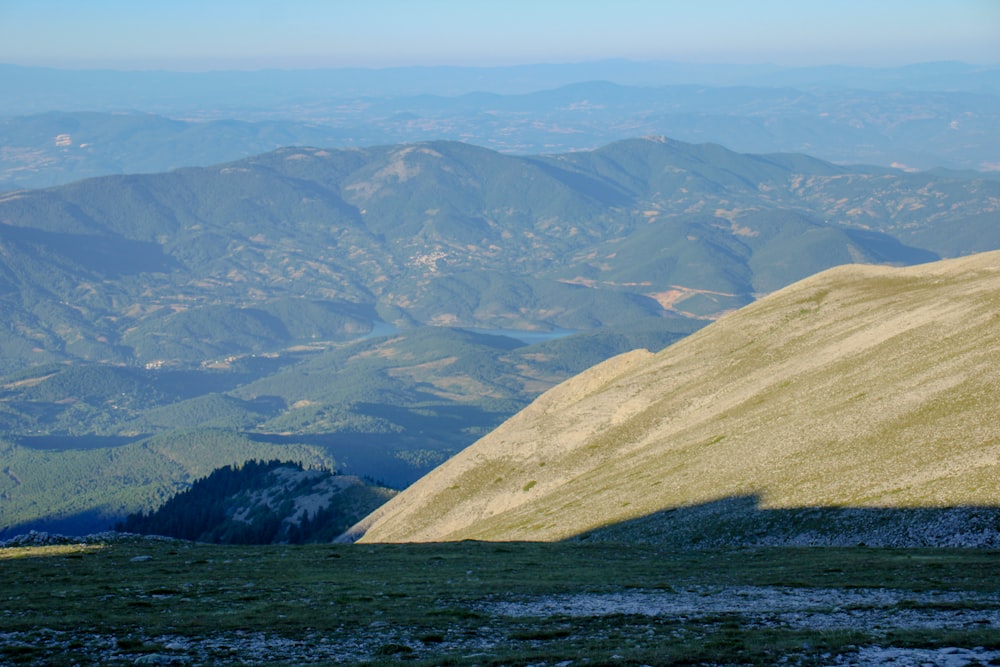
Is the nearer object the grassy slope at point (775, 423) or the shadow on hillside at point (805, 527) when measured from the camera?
the shadow on hillside at point (805, 527)

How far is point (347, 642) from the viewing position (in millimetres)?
35656

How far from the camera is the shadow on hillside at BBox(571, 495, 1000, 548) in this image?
5397cm

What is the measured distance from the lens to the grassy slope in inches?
2608

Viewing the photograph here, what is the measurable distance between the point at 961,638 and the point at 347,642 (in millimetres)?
22380

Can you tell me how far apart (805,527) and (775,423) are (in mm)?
23422

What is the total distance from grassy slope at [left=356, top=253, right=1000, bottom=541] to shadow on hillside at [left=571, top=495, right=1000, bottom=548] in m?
1.27

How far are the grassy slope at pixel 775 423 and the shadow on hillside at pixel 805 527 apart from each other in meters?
1.27

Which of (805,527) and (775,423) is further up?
(775,423)

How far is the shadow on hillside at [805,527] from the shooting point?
54.0m

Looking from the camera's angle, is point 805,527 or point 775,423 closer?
point 805,527

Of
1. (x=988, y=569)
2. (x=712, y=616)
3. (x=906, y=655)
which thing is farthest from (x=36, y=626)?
(x=988, y=569)

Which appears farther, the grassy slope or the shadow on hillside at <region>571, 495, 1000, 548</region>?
the grassy slope

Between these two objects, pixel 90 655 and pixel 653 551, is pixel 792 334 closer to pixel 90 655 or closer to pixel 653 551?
pixel 653 551

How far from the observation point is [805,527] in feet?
202
